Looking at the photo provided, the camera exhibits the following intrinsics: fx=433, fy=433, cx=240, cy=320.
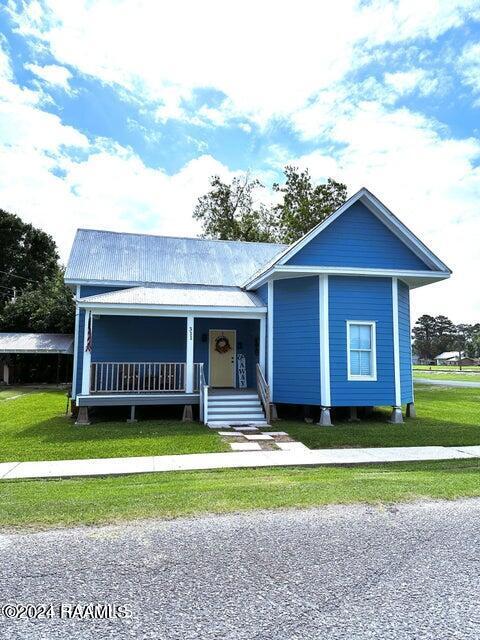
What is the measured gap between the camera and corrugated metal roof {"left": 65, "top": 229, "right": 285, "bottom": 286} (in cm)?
1527

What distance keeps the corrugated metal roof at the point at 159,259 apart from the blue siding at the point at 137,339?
1.54 meters

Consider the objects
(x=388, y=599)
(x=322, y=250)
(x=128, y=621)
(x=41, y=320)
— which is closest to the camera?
(x=128, y=621)

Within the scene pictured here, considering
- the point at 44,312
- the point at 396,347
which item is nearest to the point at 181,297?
the point at 396,347

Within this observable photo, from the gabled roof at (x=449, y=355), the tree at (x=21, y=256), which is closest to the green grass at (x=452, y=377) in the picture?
the tree at (x=21, y=256)

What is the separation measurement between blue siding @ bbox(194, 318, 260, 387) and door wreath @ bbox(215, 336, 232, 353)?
347mm

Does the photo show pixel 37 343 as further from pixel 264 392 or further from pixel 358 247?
pixel 358 247

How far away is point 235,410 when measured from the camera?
12.1 metres

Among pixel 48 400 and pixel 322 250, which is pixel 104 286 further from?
pixel 322 250

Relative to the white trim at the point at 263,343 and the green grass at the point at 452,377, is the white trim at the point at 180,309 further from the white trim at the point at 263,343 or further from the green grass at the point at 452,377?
the green grass at the point at 452,377

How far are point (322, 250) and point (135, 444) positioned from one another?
7.37 m

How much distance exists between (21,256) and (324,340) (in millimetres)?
38707

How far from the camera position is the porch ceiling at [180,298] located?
12.2m

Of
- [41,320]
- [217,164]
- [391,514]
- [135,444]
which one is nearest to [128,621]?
[391,514]

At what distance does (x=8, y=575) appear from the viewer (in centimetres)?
332
